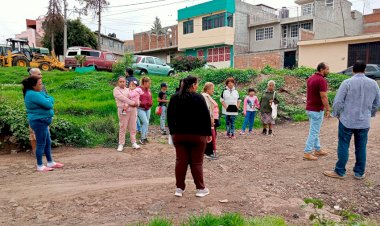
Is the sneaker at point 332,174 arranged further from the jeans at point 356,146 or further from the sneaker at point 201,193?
the sneaker at point 201,193

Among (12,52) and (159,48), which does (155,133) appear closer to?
(12,52)

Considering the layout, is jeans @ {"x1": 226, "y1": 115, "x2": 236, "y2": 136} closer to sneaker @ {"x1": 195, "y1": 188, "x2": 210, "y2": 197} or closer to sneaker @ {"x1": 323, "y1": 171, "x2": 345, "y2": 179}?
sneaker @ {"x1": 323, "y1": 171, "x2": 345, "y2": 179}

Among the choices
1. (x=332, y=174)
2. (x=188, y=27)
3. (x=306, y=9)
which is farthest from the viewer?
(x=188, y=27)

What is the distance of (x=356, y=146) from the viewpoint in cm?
509

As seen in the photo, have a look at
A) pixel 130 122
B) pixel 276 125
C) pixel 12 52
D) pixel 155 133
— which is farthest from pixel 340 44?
pixel 12 52

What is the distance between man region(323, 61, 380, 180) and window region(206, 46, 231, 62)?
1140 inches

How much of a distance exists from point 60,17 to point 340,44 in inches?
1044

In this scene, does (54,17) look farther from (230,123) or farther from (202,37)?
(230,123)

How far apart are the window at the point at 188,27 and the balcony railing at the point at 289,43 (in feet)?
34.5

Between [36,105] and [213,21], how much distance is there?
30.8m

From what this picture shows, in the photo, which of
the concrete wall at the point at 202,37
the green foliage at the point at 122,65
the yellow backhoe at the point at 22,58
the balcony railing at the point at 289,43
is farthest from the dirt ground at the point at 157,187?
the concrete wall at the point at 202,37

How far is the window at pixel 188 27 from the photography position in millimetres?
35812

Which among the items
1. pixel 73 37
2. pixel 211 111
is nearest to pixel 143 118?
pixel 211 111

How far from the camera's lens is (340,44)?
24.3 metres
